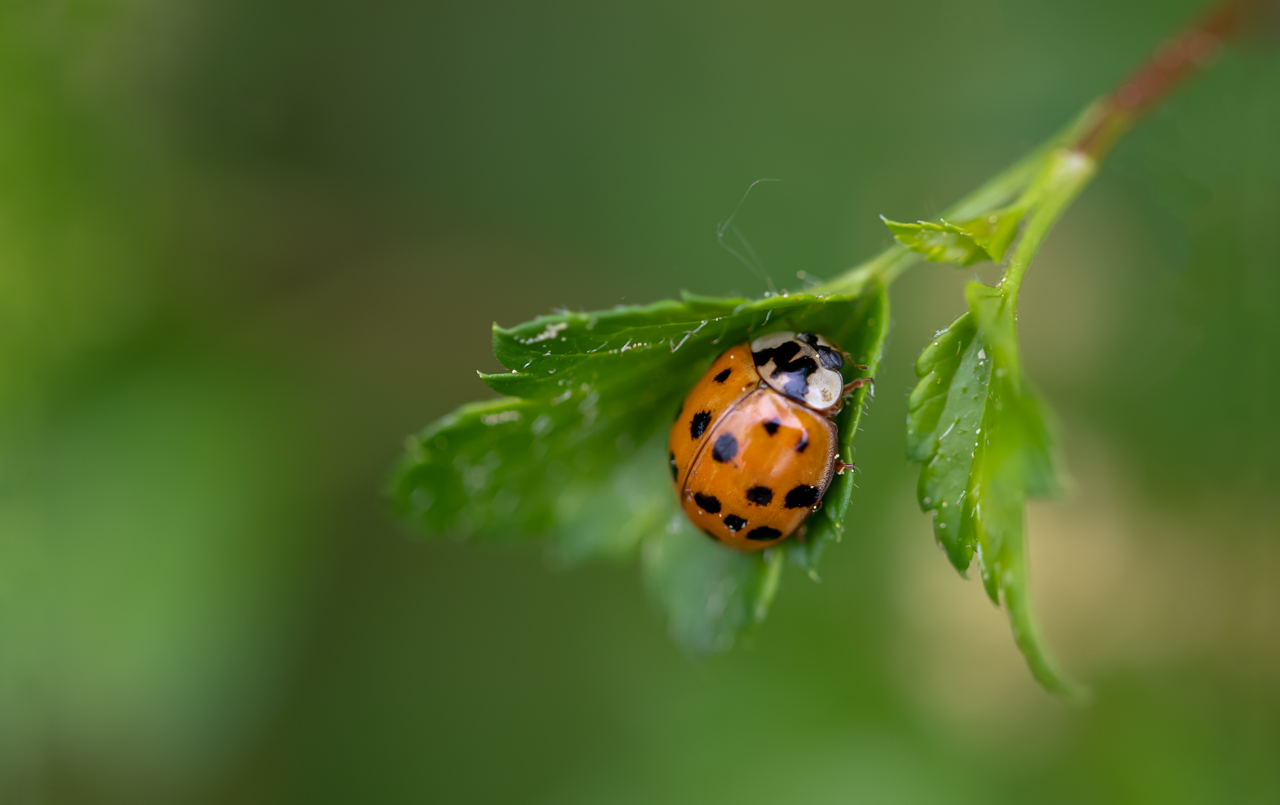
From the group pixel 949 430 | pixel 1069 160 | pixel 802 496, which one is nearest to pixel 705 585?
pixel 802 496

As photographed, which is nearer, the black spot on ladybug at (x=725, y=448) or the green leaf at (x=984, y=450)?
the green leaf at (x=984, y=450)

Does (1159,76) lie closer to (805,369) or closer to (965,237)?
(965,237)

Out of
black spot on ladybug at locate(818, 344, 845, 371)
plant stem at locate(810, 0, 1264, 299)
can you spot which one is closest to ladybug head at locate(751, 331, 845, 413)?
black spot on ladybug at locate(818, 344, 845, 371)

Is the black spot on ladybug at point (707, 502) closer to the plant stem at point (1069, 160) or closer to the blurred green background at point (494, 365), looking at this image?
the plant stem at point (1069, 160)

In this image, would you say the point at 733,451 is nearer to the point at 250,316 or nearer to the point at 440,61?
the point at 250,316

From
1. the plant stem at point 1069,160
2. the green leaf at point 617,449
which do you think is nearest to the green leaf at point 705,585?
Answer: the green leaf at point 617,449

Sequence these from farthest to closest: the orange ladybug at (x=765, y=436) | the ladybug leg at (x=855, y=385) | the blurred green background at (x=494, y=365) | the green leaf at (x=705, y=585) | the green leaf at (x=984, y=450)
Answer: the blurred green background at (x=494, y=365)
the green leaf at (x=705, y=585)
the orange ladybug at (x=765, y=436)
the ladybug leg at (x=855, y=385)
the green leaf at (x=984, y=450)

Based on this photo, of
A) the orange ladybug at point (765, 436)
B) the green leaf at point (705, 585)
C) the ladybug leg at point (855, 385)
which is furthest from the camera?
the green leaf at point (705, 585)
